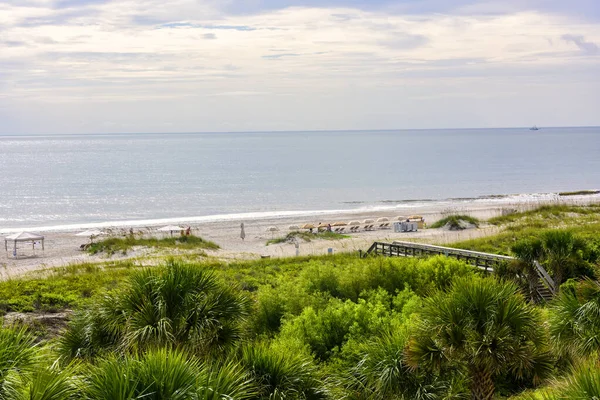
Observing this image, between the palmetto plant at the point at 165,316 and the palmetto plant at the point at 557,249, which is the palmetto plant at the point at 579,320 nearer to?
the palmetto plant at the point at 165,316

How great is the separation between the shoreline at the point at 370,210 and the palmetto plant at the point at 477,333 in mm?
49639

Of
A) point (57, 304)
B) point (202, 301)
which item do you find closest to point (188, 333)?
point (202, 301)

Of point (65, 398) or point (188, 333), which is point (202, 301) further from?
point (65, 398)

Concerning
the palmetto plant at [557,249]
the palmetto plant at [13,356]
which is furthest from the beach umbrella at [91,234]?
the palmetto plant at [13,356]

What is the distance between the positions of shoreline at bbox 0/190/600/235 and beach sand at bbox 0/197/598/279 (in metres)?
2.84

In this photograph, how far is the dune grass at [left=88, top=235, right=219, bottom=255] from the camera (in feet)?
141

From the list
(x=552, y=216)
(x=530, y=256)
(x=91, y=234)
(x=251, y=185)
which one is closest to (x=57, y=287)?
(x=530, y=256)

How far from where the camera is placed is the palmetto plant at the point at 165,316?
35.9ft

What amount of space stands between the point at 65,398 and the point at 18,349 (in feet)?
6.66

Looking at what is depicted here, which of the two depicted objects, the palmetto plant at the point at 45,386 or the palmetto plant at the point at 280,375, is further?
the palmetto plant at the point at 280,375

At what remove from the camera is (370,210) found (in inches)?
2997

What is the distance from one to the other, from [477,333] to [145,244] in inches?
1408

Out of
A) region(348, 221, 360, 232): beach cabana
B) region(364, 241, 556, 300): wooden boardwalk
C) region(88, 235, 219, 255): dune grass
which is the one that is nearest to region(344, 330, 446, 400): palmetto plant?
region(364, 241, 556, 300): wooden boardwalk

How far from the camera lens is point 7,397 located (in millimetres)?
7215
